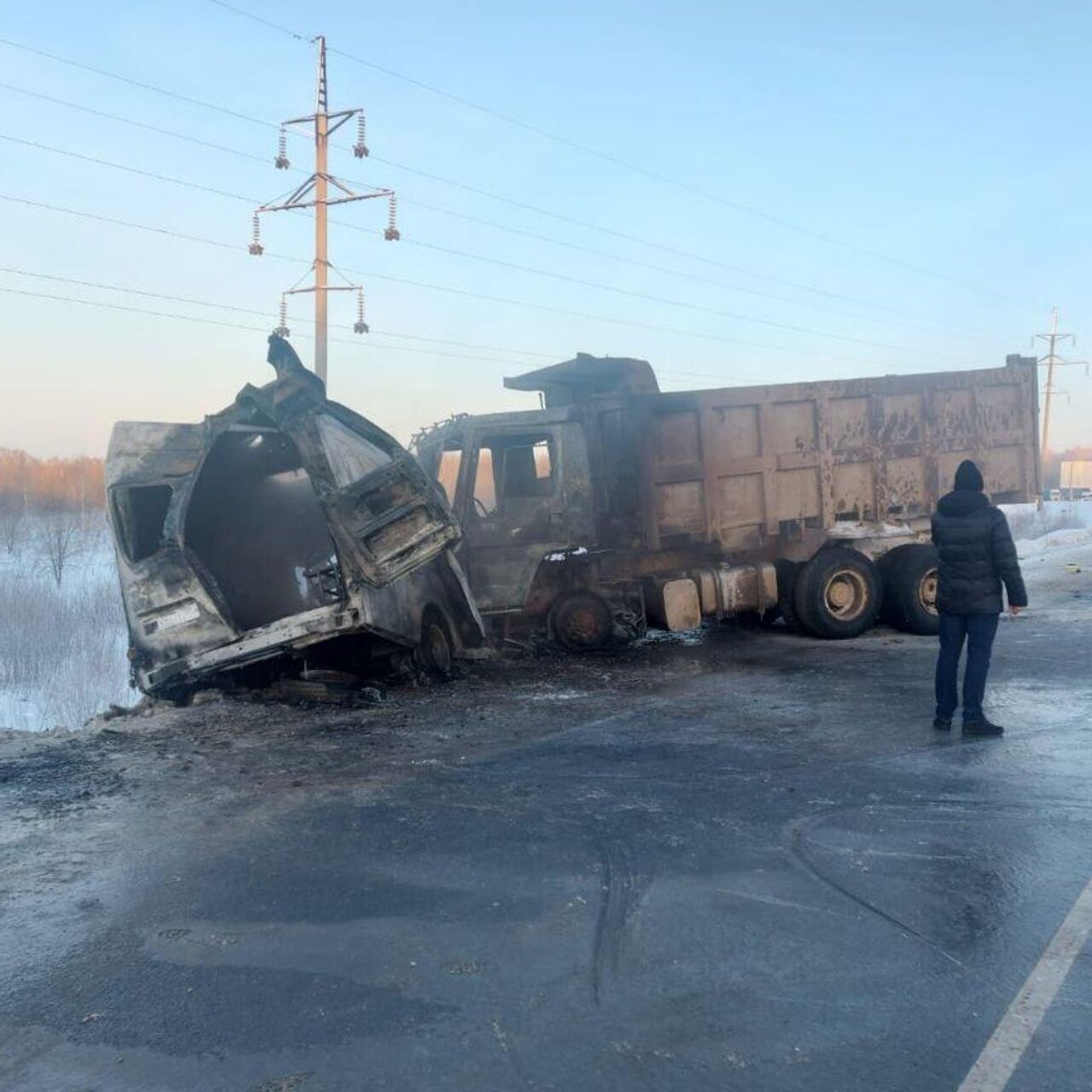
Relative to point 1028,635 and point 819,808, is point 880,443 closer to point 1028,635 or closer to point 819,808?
point 1028,635

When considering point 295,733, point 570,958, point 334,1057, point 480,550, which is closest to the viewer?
point 334,1057

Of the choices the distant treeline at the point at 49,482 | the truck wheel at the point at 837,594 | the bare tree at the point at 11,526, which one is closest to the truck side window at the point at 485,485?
the truck wheel at the point at 837,594

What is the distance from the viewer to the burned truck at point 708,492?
10570 millimetres

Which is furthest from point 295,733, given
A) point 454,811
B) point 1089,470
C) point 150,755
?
point 1089,470

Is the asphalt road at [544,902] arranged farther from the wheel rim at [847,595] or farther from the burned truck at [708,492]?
the wheel rim at [847,595]

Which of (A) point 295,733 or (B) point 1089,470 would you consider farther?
(B) point 1089,470

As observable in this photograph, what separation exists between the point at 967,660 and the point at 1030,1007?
384 centimetres

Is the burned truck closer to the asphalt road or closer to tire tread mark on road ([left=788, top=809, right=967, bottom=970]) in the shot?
the asphalt road

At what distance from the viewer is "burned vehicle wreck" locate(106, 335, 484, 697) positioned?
7.92m

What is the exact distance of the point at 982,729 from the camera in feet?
22.3

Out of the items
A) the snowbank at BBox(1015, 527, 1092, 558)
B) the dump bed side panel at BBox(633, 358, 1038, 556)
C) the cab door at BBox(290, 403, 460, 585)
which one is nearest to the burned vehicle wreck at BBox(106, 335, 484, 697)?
the cab door at BBox(290, 403, 460, 585)

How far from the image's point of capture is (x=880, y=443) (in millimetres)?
11867

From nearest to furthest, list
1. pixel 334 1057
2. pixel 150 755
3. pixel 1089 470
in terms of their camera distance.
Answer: pixel 334 1057
pixel 150 755
pixel 1089 470

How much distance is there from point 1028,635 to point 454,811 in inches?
316
